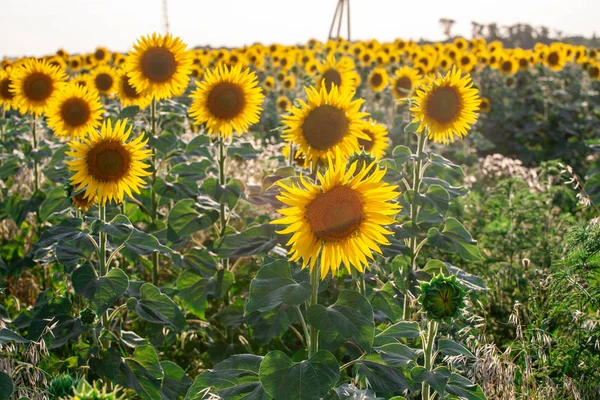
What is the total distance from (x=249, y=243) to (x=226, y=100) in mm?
889

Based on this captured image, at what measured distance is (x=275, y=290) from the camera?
192cm

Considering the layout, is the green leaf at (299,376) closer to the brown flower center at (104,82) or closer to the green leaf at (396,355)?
the green leaf at (396,355)

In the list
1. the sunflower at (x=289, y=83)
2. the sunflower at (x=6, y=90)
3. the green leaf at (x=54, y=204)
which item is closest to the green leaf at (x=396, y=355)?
the green leaf at (x=54, y=204)

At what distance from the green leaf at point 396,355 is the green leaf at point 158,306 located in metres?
0.95

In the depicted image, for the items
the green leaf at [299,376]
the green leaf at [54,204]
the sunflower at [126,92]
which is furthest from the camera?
the sunflower at [126,92]

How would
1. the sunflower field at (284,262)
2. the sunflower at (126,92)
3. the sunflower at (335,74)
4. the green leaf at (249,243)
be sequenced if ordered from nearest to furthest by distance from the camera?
the sunflower field at (284,262) → the green leaf at (249,243) → the sunflower at (126,92) → the sunflower at (335,74)

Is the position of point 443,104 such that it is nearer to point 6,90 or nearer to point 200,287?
point 200,287

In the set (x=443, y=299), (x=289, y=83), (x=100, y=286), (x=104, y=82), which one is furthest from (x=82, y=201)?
(x=289, y=83)

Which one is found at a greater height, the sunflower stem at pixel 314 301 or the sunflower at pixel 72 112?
the sunflower at pixel 72 112

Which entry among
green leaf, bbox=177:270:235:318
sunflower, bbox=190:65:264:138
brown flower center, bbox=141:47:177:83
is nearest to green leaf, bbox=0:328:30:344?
green leaf, bbox=177:270:235:318

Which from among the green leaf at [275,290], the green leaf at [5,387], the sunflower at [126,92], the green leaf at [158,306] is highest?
the sunflower at [126,92]

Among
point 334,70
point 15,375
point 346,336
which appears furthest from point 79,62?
point 346,336

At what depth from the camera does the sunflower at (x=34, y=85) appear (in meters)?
3.98

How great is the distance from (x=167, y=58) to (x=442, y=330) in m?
2.13
